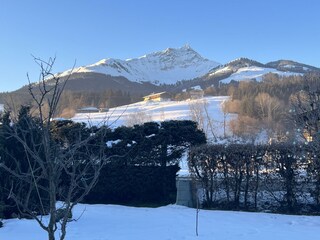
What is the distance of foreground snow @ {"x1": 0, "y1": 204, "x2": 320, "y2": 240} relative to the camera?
689cm

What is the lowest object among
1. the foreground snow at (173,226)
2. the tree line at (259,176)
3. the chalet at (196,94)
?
the foreground snow at (173,226)

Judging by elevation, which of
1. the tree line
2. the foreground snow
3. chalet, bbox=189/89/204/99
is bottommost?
the foreground snow

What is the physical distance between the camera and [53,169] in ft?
11.9

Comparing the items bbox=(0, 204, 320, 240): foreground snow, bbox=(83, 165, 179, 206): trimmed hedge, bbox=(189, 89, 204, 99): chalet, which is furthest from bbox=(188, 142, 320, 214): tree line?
bbox=(189, 89, 204, 99): chalet

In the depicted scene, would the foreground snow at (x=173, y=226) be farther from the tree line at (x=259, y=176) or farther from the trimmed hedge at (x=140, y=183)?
the trimmed hedge at (x=140, y=183)

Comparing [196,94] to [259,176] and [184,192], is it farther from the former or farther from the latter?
[259,176]

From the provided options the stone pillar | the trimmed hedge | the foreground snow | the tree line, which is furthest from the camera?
the trimmed hedge

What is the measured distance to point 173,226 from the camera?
785 centimetres

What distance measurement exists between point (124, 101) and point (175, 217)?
355 ft

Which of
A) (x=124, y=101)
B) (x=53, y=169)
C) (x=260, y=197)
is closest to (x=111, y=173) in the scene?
(x=260, y=197)

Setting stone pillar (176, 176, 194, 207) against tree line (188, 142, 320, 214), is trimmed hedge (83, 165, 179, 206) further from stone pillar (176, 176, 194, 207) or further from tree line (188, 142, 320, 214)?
tree line (188, 142, 320, 214)

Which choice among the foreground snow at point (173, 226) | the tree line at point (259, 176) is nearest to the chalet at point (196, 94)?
the tree line at point (259, 176)

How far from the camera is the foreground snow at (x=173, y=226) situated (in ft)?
22.6

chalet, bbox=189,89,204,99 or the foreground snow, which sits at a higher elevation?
chalet, bbox=189,89,204,99
